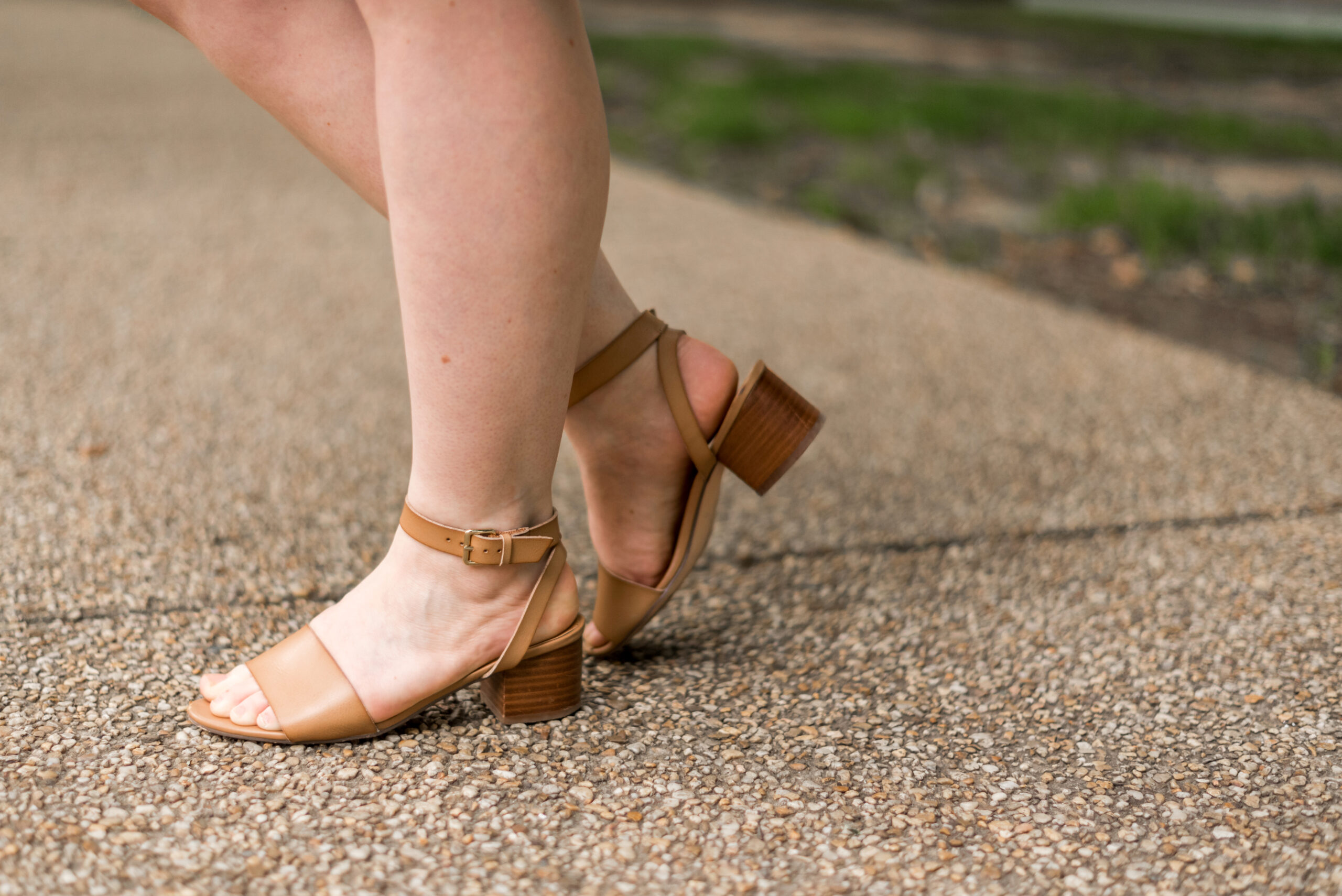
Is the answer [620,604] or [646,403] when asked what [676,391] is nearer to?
[646,403]

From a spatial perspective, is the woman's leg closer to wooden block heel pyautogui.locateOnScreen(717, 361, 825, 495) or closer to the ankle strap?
the ankle strap

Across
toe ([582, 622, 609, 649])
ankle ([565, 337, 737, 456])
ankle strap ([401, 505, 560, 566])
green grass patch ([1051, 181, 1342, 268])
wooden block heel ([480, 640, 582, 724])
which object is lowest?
green grass patch ([1051, 181, 1342, 268])

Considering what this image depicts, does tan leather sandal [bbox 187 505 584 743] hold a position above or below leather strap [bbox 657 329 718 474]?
below

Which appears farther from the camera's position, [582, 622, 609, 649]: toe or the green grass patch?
the green grass patch

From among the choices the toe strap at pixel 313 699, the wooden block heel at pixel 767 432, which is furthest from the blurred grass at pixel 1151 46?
the toe strap at pixel 313 699

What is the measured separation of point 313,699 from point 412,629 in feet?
0.39

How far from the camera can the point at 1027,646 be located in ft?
4.75

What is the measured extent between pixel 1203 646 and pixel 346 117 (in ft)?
3.88

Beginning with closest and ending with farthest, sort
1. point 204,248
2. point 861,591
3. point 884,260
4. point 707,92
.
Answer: point 861,591 → point 204,248 → point 884,260 → point 707,92

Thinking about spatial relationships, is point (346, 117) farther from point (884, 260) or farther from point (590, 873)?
point (884, 260)

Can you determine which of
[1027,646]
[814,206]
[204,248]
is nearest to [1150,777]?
[1027,646]

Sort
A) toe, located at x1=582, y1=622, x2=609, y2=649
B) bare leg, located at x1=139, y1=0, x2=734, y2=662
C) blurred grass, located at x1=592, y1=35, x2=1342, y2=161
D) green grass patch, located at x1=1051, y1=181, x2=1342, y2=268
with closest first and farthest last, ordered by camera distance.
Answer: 1. bare leg, located at x1=139, y1=0, x2=734, y2=662
2. toe, located at x1=582, y1=622, x2=609, y2=649
3. green grass patch, located at x1=1051, y1=181, x2=1342, y2=268
4. blurred grass, located at x1=592, y1=35, x2=1342, y2=161

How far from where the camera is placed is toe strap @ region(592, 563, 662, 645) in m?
1.34

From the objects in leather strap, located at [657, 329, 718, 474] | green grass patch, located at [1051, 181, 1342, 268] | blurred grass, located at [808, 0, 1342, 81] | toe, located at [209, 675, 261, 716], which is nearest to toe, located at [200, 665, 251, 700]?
toe, located at [209, 675, 261, 716]
